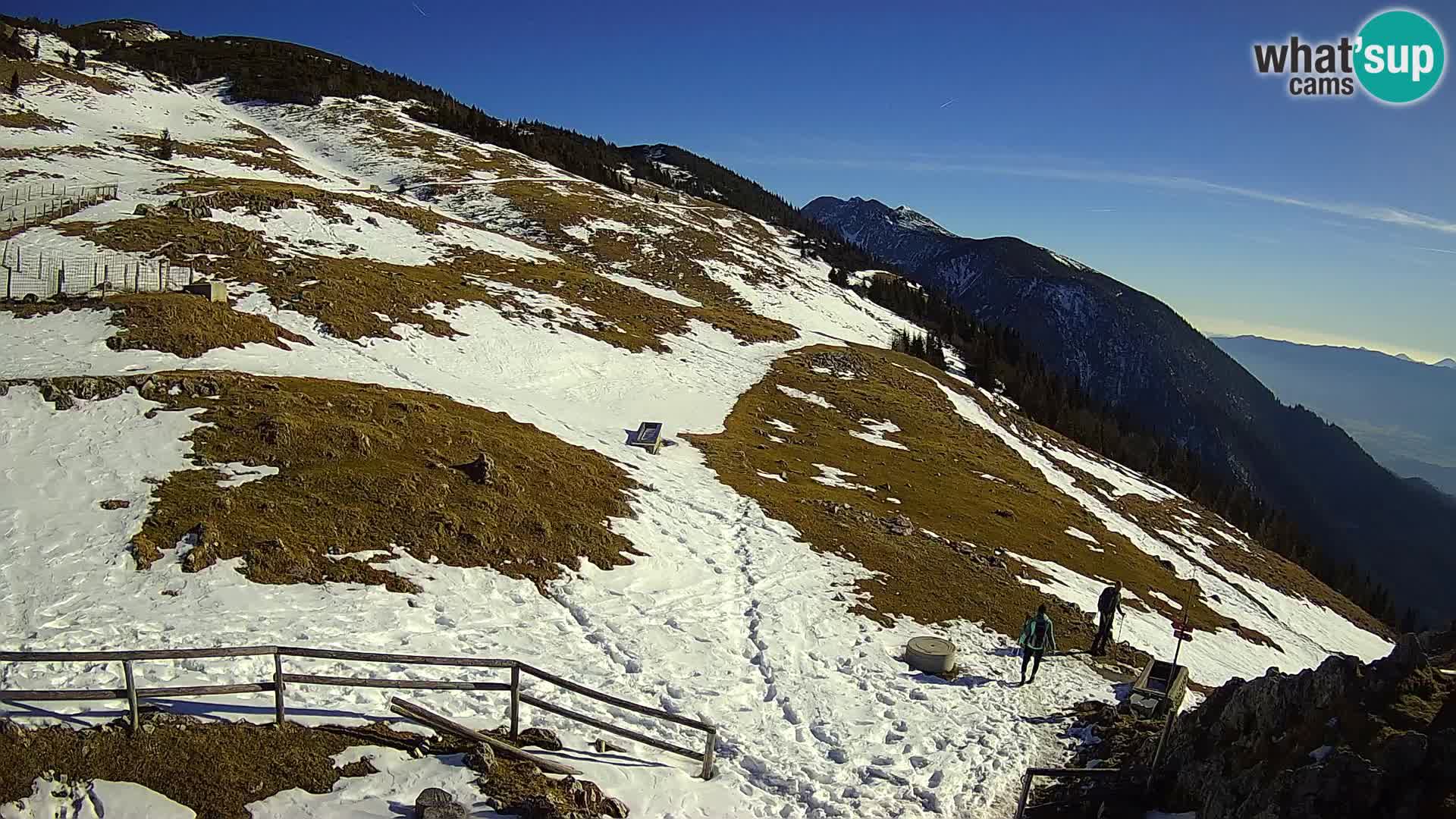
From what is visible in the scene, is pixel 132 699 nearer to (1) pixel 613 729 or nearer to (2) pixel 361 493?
(1) pixel 613 729

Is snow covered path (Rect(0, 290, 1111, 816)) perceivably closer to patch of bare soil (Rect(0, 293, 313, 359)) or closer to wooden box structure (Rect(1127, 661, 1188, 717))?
patch of bare soil (Rect(0, 293, 313, 359))

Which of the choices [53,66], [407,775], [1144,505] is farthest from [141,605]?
[53,66]

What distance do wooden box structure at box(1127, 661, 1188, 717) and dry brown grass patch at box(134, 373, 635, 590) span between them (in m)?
13.8

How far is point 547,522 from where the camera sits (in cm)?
2181

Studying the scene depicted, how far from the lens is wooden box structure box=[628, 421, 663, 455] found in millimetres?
33156

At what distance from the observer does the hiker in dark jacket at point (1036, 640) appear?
62.2 feet

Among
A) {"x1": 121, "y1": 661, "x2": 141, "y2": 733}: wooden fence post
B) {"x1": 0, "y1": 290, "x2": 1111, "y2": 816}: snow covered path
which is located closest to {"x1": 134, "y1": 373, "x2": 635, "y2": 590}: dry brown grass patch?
{"x1": 0, "y1": 290, "x2": 1111, "y2": 816}: snow covered path

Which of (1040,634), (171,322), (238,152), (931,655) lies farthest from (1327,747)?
(238,152)

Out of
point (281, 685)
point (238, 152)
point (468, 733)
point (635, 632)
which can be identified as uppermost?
point (238, 152)

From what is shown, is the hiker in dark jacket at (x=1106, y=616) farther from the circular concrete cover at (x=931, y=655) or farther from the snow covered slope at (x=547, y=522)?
the circular concrete cover at (x=931, y=655)

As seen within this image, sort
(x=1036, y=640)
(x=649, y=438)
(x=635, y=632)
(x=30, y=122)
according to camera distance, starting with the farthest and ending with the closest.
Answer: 1. (x=30, y=122)
2. (x=649, y=438)
3. (x=1036, y=640)
4. (x=635, y=632)

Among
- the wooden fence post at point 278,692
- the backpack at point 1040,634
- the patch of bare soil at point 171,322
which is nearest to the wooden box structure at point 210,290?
the patch of bare soil at point 171,322

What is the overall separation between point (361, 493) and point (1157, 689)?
69.5ft

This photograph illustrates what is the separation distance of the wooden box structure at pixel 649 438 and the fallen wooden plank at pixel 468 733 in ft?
71.8
